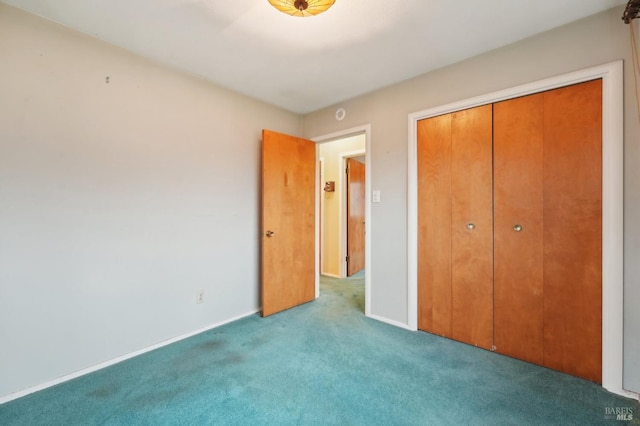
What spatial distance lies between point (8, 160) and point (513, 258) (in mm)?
3454

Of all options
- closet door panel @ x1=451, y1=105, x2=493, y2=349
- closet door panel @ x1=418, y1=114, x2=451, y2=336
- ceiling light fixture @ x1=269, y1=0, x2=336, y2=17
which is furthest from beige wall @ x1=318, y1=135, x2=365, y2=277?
ceiling light fixture @ x1=269, y1=0, x2=336, y2=17

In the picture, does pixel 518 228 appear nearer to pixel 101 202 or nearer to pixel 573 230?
pixel 573 230

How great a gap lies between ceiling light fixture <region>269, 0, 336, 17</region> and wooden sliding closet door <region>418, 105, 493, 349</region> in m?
1.42

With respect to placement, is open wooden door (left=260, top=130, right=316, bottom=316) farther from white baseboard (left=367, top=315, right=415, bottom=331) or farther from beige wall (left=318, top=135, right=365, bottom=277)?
beige wall (left=318, top=135, right=365, bottom=277)

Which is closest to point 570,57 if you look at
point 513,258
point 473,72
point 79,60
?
point 473,72

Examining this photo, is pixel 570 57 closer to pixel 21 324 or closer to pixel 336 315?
pixel 336 315

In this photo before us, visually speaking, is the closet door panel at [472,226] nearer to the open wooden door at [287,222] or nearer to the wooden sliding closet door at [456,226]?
the wooden sliding closet door at [456,226]

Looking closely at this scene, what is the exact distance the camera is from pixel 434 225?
2379 mm

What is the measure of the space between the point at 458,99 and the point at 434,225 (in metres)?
1.09

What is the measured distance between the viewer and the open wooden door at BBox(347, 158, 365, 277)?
4480 millimetres

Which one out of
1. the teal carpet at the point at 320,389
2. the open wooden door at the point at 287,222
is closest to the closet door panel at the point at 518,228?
the teal carpet at the point at 320,389

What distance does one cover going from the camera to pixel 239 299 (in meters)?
2.79

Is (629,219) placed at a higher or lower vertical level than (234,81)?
lower

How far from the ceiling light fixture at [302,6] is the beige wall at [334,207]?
2.80m
